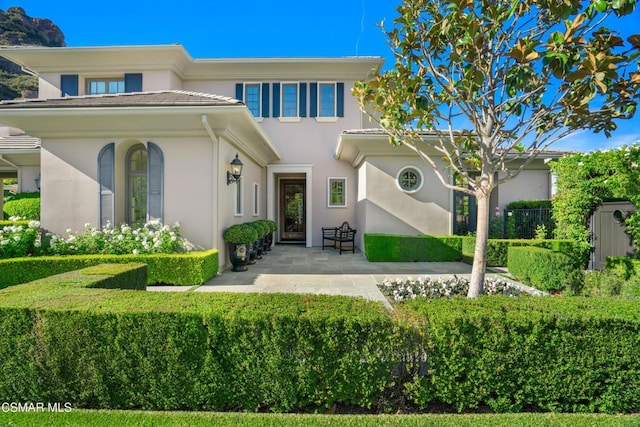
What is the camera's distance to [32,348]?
2570mm

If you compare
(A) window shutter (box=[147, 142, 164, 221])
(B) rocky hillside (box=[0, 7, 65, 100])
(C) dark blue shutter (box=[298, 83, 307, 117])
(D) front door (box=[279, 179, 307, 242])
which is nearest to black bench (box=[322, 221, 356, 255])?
(D) front door (box=[279, 179, 307, 242])

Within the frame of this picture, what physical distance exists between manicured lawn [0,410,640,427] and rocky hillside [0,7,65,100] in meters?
40.0

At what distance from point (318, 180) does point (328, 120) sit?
2.65 metres

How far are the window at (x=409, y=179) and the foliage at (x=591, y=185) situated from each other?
3.69m

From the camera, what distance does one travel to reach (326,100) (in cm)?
1343

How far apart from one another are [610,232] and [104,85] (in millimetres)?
17778

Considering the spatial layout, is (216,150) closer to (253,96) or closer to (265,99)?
(265,99)

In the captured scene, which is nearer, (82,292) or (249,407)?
(249,407)

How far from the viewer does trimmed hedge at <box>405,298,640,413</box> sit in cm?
247

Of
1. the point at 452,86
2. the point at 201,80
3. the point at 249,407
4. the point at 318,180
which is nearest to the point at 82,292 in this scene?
the point at 249,407

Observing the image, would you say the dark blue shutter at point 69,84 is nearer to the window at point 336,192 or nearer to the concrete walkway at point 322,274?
the concrete walkway at point 322,274

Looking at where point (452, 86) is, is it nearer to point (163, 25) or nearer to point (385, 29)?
point (385, 29)

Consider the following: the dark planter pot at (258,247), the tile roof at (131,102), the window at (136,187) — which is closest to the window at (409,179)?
the dark planter pot at (258,247)

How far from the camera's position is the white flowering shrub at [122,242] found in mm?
6938
